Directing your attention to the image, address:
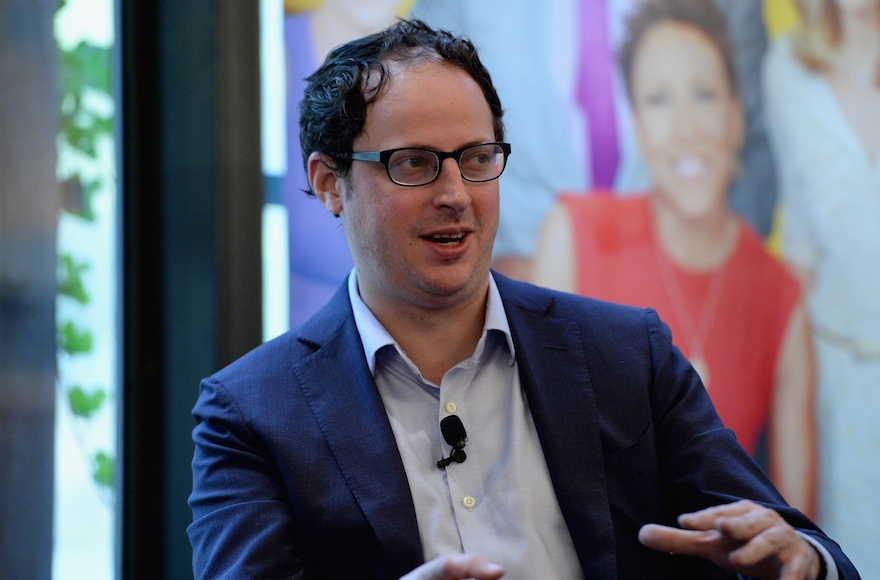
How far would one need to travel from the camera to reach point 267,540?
4.34 ft

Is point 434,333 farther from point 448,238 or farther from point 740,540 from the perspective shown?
point 740,540

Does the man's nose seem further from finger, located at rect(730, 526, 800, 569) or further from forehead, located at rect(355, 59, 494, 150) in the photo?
finger, located at rect(730, 526, 800, 569)

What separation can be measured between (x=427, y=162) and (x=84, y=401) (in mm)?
1226

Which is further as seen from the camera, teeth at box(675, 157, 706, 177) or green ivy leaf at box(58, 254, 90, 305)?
teeth at box(675, 157, 706, 177)

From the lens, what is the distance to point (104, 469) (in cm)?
214

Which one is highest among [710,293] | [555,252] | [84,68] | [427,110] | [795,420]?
[84,68]

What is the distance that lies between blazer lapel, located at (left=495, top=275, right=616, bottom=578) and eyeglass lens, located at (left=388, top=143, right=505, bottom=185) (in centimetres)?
28

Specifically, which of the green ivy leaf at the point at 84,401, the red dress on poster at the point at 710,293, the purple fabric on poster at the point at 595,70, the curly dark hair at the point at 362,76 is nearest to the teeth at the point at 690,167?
the red dress on poster at the point at 710,293

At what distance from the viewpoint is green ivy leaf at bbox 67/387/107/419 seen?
6.64 feet

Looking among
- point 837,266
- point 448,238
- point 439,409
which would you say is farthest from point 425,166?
point 837,266

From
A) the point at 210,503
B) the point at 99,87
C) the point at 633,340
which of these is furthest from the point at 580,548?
the point at 99,87

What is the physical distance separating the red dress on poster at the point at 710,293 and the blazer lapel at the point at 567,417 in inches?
31.0

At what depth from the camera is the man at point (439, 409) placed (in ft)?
4.47

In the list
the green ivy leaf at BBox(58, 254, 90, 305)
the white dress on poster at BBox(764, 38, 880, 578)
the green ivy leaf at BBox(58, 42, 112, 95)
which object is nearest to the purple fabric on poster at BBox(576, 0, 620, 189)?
the white dress on poster at BBox(764, 38, 880, 578)
